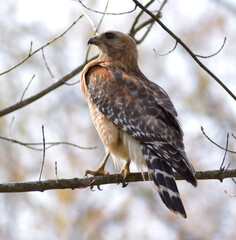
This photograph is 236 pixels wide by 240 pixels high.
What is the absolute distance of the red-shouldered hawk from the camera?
5270mm

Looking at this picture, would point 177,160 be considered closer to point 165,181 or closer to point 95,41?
point 165,181

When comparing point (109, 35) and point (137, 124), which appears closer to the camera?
point (137, 124)

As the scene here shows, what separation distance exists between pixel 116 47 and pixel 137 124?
1613 mm

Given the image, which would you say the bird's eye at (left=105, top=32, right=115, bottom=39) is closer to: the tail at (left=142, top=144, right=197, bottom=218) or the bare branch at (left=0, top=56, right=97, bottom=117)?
the bare branch at (left=0, top=56, right=97, bottom=117)

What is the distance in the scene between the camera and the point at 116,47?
7.10 meters

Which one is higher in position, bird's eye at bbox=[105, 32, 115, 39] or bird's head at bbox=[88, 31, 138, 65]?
bird's eye at bbox=[105, 32, 115, 39]

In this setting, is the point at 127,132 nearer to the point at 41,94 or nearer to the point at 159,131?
the point at 159,131

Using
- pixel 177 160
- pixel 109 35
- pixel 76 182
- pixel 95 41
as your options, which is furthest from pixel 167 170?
pixel 109 35

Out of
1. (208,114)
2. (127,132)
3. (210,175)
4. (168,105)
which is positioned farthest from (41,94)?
(208,114)

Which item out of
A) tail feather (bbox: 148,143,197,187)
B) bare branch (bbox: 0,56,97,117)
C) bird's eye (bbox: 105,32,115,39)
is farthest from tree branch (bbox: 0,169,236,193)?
bird's eye (bbox: 105,32,115,39)

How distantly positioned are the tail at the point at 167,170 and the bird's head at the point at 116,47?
6.13ft

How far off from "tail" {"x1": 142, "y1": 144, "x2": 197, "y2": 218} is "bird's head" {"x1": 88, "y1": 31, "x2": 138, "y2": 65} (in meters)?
1.87

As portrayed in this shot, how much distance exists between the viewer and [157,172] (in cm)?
531

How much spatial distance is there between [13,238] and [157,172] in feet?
27.7
